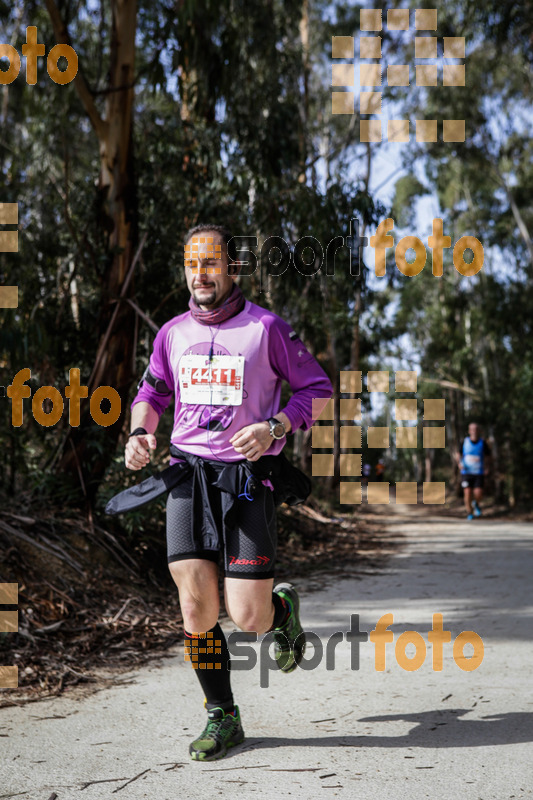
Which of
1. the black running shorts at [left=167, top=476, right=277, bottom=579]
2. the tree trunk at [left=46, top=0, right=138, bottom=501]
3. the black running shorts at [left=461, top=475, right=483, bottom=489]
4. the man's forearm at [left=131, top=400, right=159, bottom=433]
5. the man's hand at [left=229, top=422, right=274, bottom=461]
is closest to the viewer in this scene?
the man's hand at [left=229, top=422, right=274, bottom=461]

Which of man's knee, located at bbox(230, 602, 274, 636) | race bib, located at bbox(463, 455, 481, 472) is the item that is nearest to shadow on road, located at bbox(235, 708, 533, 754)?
man's knee, located at bbox(230, 602, 274, 636)

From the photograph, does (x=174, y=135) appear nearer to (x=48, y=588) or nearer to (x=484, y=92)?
(x=48, y=588)

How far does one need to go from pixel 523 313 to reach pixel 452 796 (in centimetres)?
1967

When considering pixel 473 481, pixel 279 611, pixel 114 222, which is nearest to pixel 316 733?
pixel 279 611

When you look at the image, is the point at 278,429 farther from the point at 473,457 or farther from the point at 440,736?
the point at 473,457

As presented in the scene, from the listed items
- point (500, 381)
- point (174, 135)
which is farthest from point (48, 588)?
point (500, 381)

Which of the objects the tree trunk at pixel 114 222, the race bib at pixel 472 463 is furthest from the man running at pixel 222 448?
the race bib at pixel 472 463

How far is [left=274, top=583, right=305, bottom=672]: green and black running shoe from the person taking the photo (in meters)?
3.34

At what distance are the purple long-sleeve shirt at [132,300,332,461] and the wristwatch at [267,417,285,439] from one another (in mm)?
60

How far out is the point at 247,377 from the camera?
304 centimetres

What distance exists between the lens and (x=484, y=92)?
20734 mm

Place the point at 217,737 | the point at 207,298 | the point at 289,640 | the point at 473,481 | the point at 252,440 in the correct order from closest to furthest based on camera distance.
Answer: the point at 252,440, the point at 217,737, the point at 207,298, the point at 289,640, the point at 473,481

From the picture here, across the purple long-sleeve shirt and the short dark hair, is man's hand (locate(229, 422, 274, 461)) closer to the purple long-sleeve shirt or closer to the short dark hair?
the purple long-sleeve shirt

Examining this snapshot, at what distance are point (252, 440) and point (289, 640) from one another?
0.97m
